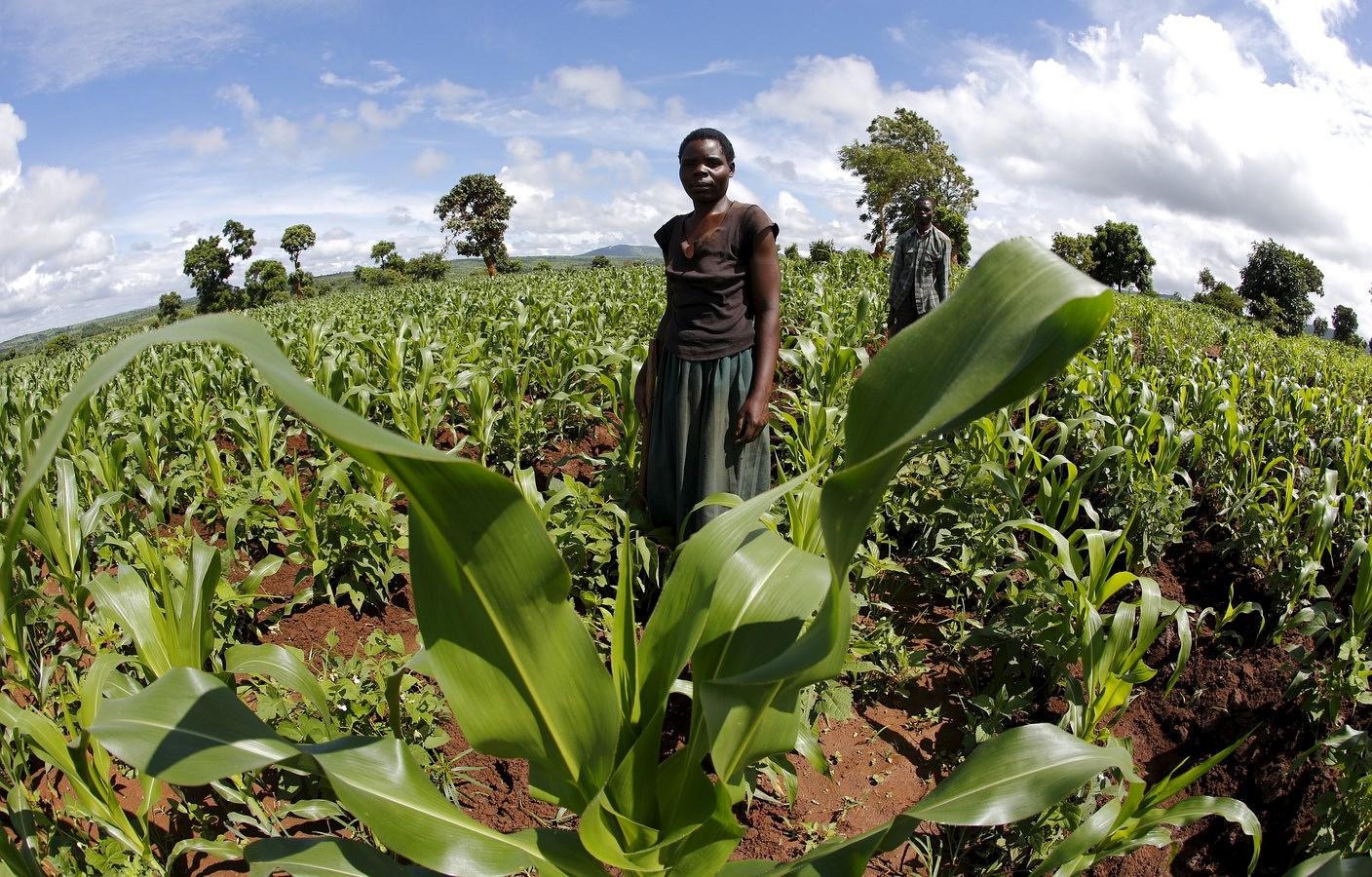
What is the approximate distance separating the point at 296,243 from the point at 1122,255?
61.9 metres

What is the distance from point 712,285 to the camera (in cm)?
261

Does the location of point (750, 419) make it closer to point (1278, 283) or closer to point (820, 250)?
point (820, 250)

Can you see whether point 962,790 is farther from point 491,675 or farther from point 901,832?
point 491,675

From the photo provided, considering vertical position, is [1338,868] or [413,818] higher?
[413,818]

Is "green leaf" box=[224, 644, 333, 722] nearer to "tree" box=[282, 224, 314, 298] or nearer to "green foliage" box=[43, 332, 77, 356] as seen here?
"green foliage" box=[43, 332, 77, 356]

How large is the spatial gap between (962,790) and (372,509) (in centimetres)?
240

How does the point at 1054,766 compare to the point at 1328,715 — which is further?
the point at 1328,715

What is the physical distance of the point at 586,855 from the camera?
1314 millimetres

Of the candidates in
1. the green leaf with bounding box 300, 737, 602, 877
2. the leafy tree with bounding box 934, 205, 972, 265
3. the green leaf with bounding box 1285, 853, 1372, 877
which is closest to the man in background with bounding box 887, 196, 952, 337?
the green leaf with bounding box 1285, 853, 1372, 877

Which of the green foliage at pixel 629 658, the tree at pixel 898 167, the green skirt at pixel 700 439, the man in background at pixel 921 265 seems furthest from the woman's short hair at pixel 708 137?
the tree at pixel 898 167

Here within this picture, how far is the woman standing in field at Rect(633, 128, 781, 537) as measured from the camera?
2527mm

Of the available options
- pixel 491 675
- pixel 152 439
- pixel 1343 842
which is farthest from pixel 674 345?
pixel 152 439

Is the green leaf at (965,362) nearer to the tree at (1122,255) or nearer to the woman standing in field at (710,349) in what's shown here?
the woman standing in field at (710,349)

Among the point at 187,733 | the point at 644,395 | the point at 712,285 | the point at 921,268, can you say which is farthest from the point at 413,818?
the point at 921,268
